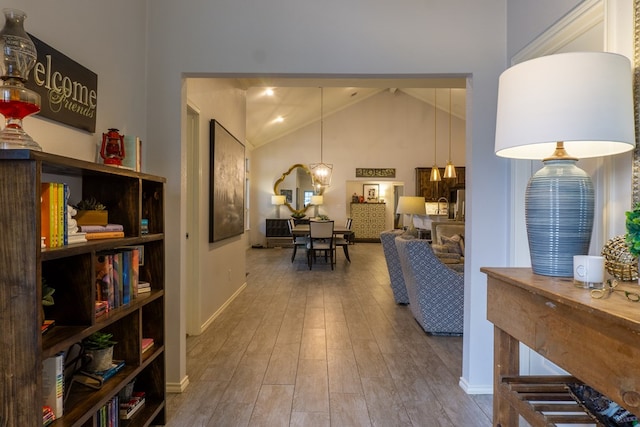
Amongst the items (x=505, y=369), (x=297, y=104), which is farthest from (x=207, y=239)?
(x=297, y=104)

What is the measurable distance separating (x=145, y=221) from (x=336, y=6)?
1846mm

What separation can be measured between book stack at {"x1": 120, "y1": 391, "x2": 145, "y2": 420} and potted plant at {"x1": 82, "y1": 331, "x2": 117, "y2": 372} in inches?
14.4

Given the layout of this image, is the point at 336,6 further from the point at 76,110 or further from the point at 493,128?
the point at 76,110

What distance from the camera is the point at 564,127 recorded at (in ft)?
3.64

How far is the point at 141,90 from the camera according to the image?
7.38 feet

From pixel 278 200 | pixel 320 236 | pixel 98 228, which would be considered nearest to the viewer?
pixel 98 228

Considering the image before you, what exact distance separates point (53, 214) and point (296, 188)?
9988 mm

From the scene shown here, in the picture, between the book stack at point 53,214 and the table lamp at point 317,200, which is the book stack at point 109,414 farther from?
the table lamp at point 317,200

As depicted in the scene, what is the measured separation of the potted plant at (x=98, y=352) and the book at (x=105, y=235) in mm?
436

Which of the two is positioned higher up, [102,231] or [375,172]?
[375,172]

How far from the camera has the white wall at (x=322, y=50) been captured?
7.57 feet

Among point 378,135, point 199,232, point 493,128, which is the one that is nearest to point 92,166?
point 199,232

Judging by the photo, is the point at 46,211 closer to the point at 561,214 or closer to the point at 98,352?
the point at 98,352

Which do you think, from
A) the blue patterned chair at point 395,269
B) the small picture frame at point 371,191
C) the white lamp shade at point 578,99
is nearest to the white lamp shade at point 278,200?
the small picture frame at point 371,191
